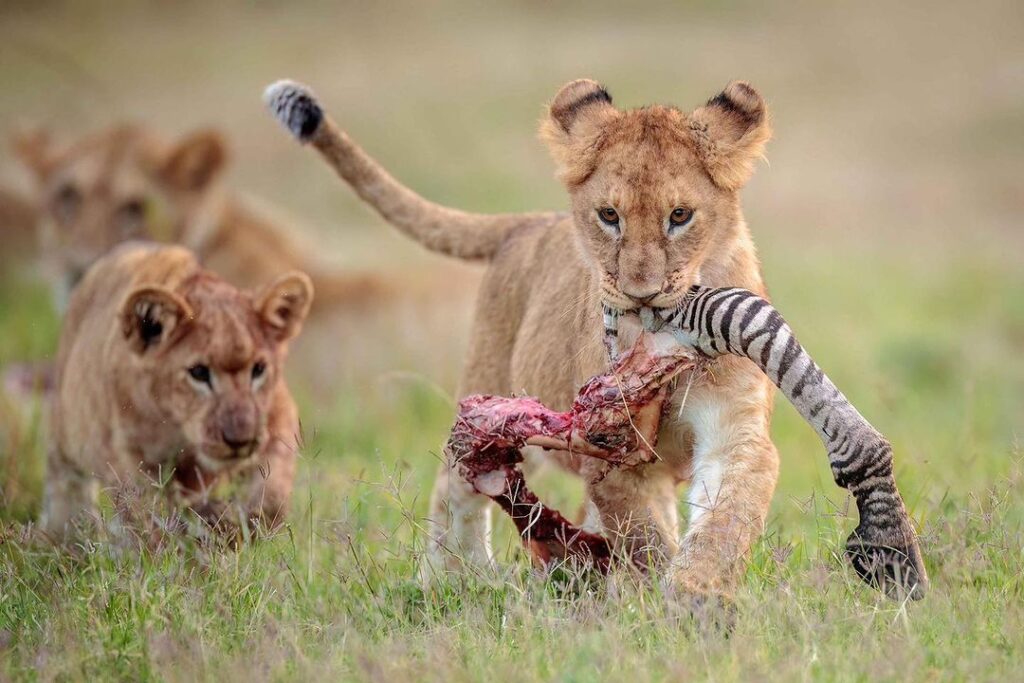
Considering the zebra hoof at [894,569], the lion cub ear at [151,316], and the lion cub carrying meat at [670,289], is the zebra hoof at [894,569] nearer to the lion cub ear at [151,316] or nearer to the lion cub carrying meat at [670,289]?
the lion cub carrying meat at [670,289]

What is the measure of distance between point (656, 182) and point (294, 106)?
5.62 ft

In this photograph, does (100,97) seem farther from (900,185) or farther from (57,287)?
(57,287)

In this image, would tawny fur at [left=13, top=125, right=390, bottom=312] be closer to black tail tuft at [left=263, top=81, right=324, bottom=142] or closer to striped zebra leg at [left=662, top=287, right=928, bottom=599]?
black tail tuft at [left=263, top=81, right=324, bottom=142]

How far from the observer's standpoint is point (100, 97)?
63.1 feet

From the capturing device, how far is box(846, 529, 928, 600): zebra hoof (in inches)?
138

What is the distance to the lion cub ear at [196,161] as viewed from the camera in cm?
831

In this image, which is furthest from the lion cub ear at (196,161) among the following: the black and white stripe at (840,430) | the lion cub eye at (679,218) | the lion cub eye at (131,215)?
the black and white stripe at (840,430)

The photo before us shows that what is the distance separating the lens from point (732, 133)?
3990mm

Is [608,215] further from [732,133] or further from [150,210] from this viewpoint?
[150,210]

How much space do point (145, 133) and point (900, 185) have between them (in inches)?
424

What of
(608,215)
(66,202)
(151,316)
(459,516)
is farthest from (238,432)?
(66,202)

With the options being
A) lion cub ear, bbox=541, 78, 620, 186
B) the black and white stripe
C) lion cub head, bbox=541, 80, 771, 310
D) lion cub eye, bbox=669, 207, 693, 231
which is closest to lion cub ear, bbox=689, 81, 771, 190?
lion cub head, bbox=541, 80, 771, 310

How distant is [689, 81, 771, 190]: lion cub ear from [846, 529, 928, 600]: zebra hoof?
102 centimetres

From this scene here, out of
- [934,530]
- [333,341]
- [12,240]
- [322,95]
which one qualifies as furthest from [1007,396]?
[322,95]
